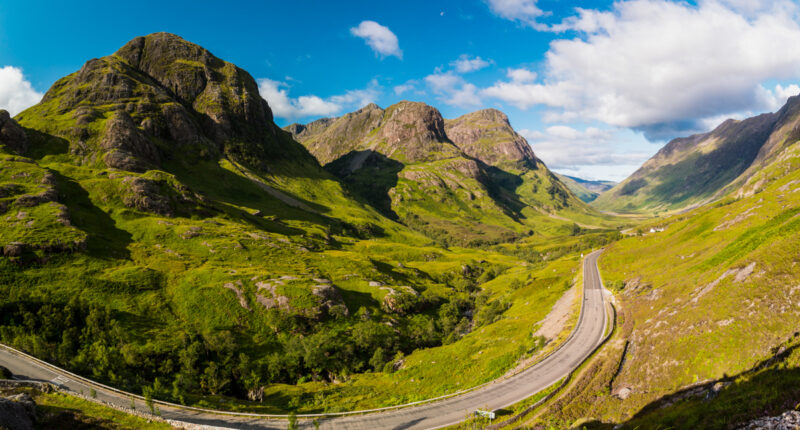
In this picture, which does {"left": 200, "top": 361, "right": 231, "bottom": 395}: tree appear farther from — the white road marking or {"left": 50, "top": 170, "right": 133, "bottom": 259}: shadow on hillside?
{"left": 50, "top": 170, "right": 133, "bottom": 259}: shadow on hillside

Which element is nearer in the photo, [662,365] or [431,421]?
[662,365]

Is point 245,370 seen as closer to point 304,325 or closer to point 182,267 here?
point 304,325

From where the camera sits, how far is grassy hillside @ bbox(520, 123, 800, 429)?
74.2ft

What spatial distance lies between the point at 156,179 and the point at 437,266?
6373 inches

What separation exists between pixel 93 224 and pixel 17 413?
120 meters

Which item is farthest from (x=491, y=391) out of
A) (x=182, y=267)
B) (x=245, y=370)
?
(x=182, y=267)

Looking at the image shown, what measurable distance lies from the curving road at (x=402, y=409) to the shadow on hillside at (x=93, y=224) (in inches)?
2257

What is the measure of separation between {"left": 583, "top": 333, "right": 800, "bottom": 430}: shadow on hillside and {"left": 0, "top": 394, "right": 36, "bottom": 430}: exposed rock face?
51.2 meters

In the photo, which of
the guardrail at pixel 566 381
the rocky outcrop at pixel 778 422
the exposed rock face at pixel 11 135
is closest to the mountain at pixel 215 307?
the guardrail at pixel 566 381

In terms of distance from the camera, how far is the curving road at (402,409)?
42.7 metres

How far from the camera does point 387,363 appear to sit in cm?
7862

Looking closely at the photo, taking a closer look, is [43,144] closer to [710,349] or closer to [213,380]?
[213,380]

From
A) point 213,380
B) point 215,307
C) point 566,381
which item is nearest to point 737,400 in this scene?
point 566,381

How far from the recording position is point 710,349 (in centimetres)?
3416
